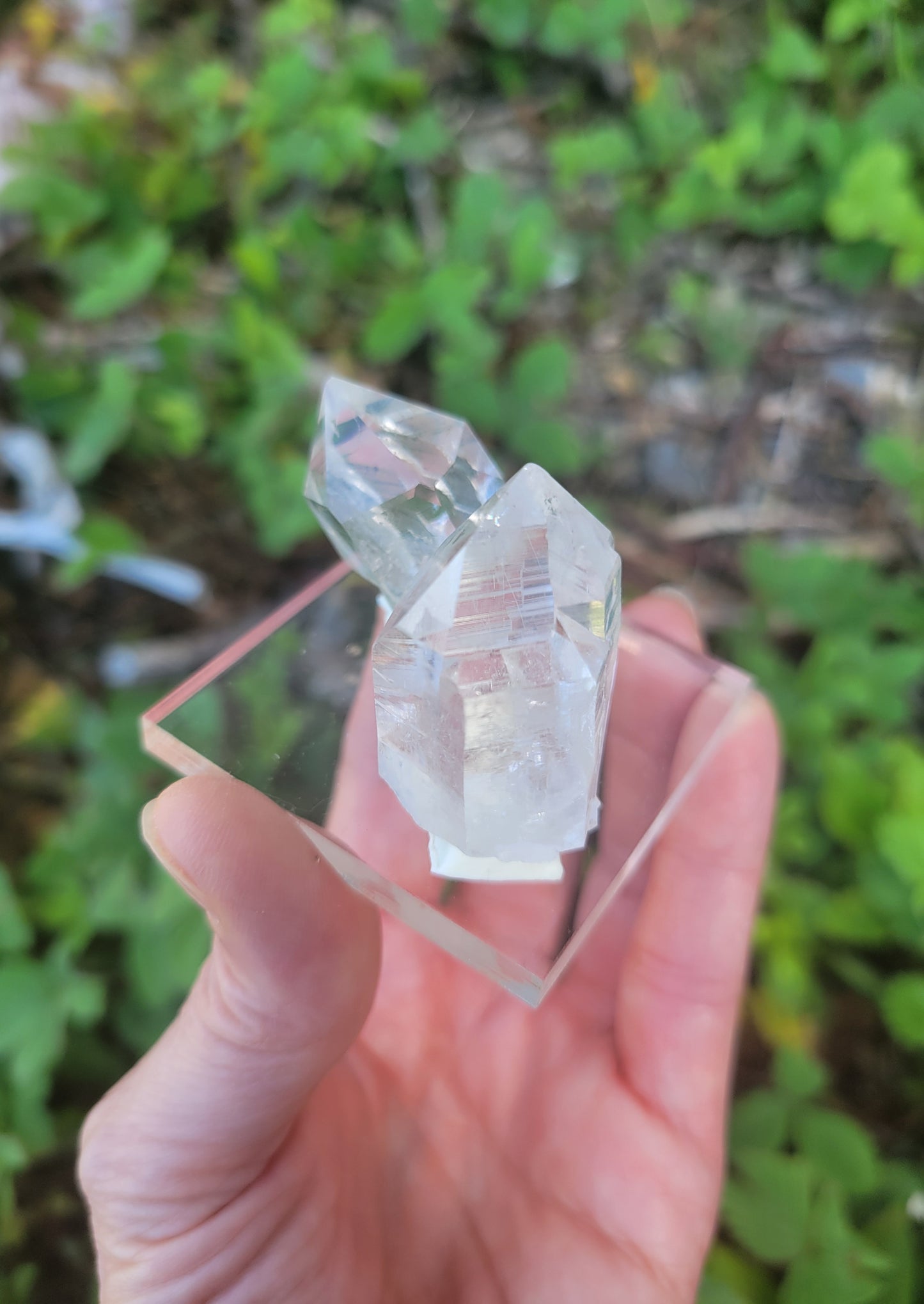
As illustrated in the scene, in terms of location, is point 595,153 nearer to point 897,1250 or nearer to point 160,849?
point 160,849

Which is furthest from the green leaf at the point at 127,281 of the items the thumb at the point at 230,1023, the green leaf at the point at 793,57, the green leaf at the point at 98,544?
the green leaf at the point at 793,57

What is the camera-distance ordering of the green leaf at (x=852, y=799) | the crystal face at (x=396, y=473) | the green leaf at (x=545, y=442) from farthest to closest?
the green leaf at (x=545, y=442), the green leaf at (x=852, y=799), the crystal face at (x=396, y=473)

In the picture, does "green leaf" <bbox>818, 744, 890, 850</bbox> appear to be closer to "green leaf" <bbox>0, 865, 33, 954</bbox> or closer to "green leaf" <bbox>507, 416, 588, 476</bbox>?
"green leaf" <bbox>507, 416, 588, 476</bbox>

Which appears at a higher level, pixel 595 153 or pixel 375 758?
pixel 595 153

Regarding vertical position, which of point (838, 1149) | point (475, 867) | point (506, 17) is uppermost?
point (506, 17)

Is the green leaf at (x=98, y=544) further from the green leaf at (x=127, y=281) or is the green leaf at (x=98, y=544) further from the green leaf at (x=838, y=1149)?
the green leaf at (x=838, y=1149)

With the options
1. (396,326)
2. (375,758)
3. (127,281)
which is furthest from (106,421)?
(375,758)

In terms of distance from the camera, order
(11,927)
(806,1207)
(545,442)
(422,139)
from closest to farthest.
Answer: (806,1207)
(11,927)
(545,442)
(422,139)
